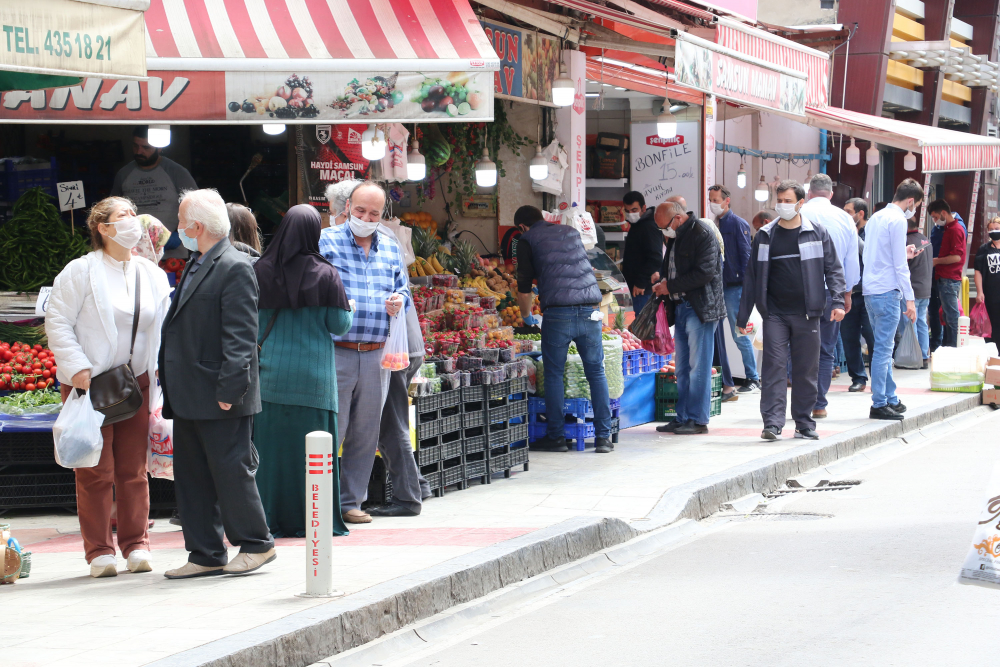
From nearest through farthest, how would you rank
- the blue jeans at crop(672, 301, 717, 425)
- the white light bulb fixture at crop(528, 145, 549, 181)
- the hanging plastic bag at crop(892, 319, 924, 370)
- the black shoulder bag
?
the black shoulder bag → the blue jeans at crop(672, 301, 717, 425) → the white light bulb fixture at crop(528, 145, 549, 181) → the hanging plastic bag at crop(892, 319, 924, 370)

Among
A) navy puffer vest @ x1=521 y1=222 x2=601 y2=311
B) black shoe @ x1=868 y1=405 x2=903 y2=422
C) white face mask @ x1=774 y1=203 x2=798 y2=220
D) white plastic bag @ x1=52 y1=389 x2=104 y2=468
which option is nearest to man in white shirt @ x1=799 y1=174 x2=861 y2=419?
black shoe @ x1=868 y1=405 x2=903 y2=422

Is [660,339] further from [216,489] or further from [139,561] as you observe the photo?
[139,561]

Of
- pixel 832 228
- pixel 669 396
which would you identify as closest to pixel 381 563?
pixel 669 396

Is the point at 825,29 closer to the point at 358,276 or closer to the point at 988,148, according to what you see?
the point at 988,148

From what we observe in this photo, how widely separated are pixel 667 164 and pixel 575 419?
25.9 feet

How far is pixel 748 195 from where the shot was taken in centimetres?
2116

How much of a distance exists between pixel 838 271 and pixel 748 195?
10.3 m

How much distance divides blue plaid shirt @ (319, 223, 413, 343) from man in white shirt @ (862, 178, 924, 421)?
6.23 m

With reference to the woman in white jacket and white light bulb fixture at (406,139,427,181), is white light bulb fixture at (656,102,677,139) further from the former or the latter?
the woman in white jacket

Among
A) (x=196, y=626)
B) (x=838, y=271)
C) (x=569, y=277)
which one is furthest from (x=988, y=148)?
(x=196, y=626)

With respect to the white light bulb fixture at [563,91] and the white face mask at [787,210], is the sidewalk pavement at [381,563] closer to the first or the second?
the white face mask at [787,210]

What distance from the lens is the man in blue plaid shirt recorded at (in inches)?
290

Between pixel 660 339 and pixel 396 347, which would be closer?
pixel 396 347

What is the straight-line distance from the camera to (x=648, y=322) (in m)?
12.1
